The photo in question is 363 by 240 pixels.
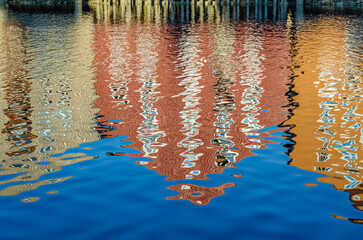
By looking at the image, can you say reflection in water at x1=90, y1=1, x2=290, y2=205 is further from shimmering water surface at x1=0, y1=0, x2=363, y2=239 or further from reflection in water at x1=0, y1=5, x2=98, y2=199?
reflection in water at x1=0, y1=5, x2=98, y2=199

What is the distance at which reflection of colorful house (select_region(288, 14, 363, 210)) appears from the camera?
885cm

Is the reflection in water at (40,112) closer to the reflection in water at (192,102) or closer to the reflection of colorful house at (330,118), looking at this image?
the reflection in water at (192,102)

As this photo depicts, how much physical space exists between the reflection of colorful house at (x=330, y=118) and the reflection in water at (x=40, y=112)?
15.4 ft

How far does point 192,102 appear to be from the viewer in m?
14.3

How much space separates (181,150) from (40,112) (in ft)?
16.5

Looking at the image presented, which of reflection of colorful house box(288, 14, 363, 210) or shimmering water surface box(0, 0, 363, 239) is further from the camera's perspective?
reflection of colorful house box(288, 14, 363, 210)

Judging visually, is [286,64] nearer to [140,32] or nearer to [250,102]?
[250,102]

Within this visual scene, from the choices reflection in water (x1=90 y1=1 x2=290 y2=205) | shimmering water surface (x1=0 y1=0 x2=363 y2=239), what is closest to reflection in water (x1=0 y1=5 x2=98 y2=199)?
shimmering water surface (x1=0 y1=0 x2=363 y2=239)

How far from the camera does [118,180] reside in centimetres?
851

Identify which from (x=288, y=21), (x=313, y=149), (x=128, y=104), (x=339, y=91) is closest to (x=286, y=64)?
(x=339, y=91)

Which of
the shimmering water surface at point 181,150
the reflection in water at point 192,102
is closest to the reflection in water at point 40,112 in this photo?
the shimmering water surface at point 181,150

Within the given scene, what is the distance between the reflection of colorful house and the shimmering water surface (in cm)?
4

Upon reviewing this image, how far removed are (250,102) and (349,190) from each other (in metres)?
6.67

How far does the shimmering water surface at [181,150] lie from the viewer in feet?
22.7
